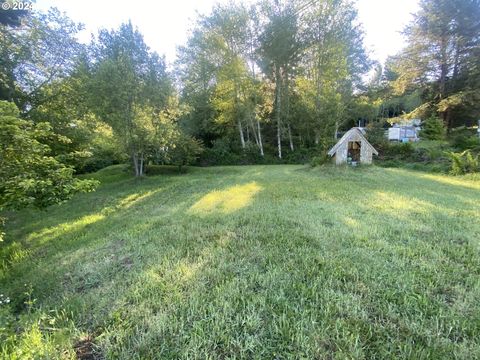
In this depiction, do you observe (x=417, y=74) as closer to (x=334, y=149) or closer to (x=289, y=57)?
(x=289, y=57)

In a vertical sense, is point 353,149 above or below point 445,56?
below

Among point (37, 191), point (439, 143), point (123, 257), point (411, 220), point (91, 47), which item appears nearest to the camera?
point (123, 257)

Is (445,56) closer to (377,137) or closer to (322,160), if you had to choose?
(377,137)

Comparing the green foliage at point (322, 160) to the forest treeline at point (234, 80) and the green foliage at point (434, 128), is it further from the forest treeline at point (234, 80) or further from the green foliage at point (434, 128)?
the green foliage at point (434, 128)

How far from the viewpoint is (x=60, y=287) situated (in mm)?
3252

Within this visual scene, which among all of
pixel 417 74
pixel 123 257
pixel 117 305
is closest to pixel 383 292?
pixel 117 305

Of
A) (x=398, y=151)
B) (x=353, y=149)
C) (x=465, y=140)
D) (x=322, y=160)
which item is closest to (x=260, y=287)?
(x=322, y=160)

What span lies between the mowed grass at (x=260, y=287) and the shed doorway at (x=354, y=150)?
10.3m

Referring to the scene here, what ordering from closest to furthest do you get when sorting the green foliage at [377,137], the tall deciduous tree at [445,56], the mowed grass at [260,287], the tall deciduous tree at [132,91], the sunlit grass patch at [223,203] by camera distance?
the mowed grass at [260,287] < the sunlit grass patch at [223,203] < the tall deciduous tree at [132,91] < the tall deciduous tree at [445,56] < the green foliage at [377,137]

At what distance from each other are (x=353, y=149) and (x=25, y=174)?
51.4ft

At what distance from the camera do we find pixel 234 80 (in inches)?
739

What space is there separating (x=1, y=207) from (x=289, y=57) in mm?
19988

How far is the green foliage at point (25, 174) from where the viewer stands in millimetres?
3809

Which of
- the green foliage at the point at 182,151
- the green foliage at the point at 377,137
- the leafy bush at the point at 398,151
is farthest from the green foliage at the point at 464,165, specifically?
the green foliage at the point at 182,151
